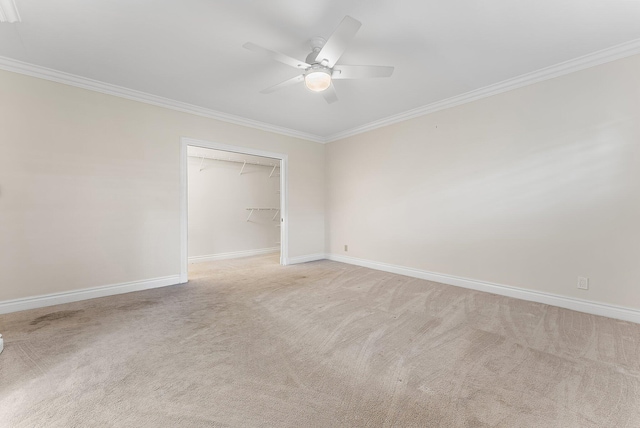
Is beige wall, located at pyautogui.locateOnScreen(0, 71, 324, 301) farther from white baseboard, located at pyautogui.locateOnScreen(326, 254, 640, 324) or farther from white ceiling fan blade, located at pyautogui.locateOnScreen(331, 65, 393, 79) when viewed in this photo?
white baseboard, located at pyautogui.locateOnScreen(326, 254, 640, 324)

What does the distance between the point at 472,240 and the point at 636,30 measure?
7.82ft

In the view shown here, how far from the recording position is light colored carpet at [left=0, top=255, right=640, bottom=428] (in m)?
1.38

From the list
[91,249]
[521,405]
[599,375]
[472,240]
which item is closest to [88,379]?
[91,249]

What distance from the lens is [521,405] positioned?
1437 millimetres

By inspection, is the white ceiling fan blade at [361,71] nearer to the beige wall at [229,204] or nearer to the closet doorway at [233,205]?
the closet doorway at [233,205]

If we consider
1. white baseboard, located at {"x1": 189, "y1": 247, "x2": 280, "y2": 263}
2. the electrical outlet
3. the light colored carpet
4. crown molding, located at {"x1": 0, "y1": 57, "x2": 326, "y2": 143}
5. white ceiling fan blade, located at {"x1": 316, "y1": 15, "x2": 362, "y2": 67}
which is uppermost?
crown molding, located at {"x1": 0, "y1": 57, "x2": 326, "y2": 143}

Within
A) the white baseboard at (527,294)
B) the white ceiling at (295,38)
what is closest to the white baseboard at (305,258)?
the white baseboard at (527,294)

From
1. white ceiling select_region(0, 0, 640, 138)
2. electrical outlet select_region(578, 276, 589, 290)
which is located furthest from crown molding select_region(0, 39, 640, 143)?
electrical outlet select_region(578, 276, 589, 290)

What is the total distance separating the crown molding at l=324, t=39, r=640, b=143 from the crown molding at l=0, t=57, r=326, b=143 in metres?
2.27

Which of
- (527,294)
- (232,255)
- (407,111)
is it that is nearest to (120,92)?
(232,255)

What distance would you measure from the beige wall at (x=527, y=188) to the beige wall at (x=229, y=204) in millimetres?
3108

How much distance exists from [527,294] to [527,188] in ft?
3.98

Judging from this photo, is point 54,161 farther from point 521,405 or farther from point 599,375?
point 599,375

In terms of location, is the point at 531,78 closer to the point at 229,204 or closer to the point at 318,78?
the point at 318,78
